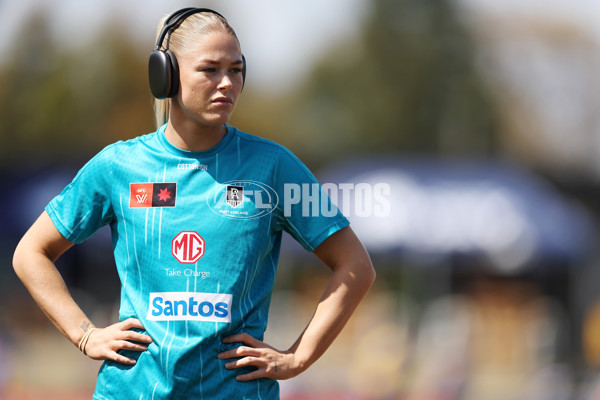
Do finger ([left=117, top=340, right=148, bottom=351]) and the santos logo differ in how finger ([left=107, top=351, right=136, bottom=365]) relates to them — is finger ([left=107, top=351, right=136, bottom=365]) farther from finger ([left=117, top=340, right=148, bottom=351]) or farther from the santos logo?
the santos logo

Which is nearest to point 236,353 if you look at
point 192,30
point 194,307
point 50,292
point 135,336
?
point 194,307

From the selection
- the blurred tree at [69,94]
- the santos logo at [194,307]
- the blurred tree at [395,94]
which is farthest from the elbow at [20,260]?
the blurred tree at [395,94]

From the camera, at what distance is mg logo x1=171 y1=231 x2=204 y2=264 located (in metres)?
3.01

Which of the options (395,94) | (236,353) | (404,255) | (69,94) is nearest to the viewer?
(236,353)

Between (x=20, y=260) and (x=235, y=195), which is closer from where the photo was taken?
(x=235, y=195)

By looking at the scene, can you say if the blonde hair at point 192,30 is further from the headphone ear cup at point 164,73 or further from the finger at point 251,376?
the finger at point 251,376

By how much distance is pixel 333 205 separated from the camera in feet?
10.3

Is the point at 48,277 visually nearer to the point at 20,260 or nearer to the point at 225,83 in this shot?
the point at 20,260

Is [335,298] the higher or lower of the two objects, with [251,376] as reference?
higher

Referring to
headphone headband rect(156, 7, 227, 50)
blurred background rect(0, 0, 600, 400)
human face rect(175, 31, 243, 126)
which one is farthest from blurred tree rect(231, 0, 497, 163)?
human face rect(175, 31, 243, 126)

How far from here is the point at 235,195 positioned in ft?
10.1

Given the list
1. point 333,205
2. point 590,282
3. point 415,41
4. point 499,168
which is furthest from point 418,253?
point 415,41

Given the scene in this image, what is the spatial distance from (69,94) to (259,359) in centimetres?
3612

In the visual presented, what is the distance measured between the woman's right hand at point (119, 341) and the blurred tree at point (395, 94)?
4330 centimetres
